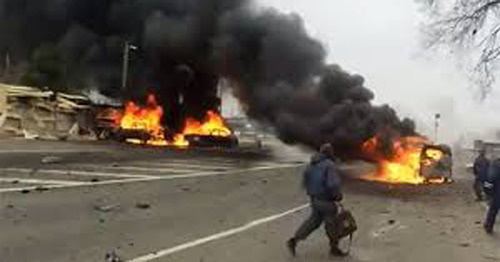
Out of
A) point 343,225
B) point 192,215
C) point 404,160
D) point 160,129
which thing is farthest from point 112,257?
point 160,129

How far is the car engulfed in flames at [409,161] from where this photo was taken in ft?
96.8

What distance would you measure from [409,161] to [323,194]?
767 inches

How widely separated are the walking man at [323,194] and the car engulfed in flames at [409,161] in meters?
18.1

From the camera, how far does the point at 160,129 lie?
158 ft

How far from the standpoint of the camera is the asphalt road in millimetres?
10891

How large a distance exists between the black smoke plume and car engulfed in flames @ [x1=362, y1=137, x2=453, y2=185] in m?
6.84

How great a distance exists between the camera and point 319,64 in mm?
38781

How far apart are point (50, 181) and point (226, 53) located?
25.7 metres

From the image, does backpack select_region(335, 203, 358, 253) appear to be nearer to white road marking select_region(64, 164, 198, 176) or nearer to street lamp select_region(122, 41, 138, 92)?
white road marking select_region(64, 164, 198, 176)

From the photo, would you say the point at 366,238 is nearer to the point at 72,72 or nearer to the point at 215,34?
the point at 215,34

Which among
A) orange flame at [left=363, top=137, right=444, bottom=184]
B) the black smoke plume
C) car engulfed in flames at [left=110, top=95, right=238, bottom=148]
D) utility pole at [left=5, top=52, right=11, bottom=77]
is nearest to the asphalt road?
orange flame at [left=363, top=137, right=444, bottom=184]

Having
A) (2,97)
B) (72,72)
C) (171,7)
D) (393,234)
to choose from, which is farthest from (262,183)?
(72,72)

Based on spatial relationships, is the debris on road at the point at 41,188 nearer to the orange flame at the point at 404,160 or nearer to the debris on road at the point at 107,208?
the debris on road at the point at 107,208

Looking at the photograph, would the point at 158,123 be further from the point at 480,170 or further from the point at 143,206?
the point at 143,206
